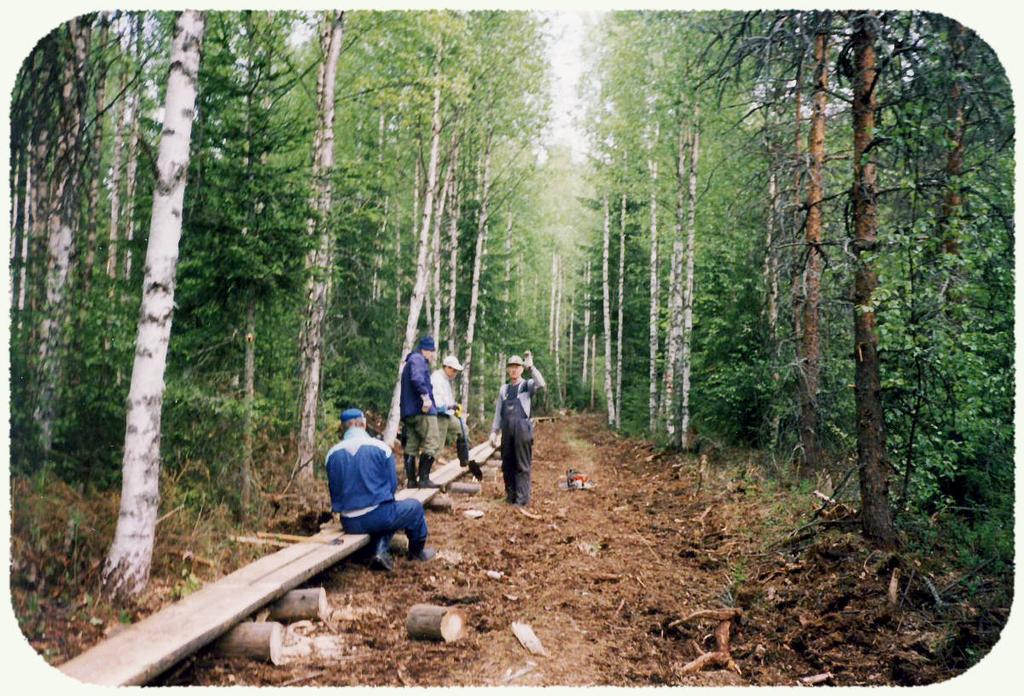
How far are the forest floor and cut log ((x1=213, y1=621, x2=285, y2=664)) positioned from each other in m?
0.05

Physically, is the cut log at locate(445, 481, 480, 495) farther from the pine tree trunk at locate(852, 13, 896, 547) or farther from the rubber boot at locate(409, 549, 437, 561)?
the pine tree trunk at locate(852, 13, 896, 547)

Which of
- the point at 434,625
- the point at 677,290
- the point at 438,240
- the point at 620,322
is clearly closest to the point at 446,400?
the point at 434,625

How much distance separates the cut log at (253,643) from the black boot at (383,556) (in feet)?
5.84

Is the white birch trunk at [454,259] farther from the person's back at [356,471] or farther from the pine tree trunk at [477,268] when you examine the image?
the person's back at [356,471]

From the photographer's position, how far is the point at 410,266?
42.2ft

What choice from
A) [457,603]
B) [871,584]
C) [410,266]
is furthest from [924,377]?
[410,266]

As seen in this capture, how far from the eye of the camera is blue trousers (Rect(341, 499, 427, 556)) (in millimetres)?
5410

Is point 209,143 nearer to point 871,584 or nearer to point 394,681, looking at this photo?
point 394,681

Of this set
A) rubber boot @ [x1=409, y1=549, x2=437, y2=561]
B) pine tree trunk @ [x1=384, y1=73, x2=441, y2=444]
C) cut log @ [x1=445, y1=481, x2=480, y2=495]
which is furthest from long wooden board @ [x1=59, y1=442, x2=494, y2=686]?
pine tree trunk @ [x1=384, y1=73, x2=441, y2=444]

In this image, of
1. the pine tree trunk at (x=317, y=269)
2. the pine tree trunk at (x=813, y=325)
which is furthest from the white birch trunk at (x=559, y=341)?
the pine tree trunk at (x=317, y=269)

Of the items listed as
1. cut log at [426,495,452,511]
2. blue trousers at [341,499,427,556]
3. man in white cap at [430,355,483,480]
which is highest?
man in white cap at [430,355,483,480]

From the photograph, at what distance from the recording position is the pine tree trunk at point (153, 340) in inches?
150

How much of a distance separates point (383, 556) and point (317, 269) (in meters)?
2.59

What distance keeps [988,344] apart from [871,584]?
1.76 metres
